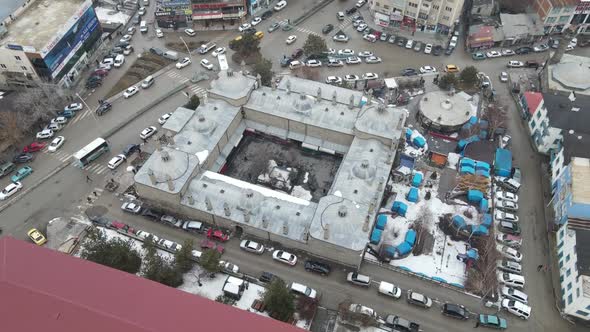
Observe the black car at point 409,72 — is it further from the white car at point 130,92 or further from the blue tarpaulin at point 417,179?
the white car at point 130,92

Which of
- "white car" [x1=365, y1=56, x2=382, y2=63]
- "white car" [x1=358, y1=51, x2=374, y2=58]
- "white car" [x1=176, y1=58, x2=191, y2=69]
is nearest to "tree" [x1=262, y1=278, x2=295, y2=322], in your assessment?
"white car" [x1=176, y1=58, x2=191, y2=69]

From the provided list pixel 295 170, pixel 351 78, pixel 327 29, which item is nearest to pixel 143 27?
Answer: pixel 327 29

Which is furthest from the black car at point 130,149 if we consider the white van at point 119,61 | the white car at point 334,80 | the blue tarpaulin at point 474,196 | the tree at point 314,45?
the blue tarpaulin at point 474,196

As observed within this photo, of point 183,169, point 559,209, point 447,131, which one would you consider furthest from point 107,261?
point 559,209

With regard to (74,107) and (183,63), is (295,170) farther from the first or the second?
(74,107)

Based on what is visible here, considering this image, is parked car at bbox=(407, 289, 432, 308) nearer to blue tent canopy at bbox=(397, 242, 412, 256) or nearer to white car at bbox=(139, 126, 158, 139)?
blue tent canopy at bbox=(397, 242, 412, 256)
